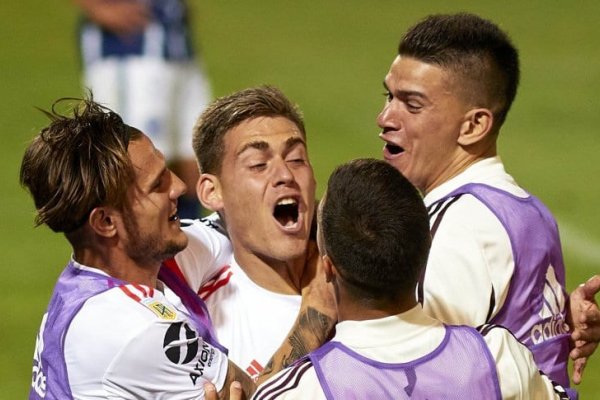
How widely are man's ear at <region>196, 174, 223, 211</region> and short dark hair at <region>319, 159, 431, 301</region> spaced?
1302mm

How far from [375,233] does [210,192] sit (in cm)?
151

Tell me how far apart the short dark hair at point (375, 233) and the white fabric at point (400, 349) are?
10 centimetres

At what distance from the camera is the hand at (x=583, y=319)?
17.5 ft

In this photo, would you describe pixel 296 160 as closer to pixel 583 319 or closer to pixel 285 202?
pixel 285 202

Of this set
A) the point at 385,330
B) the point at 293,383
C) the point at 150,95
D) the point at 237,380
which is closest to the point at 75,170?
the point at 237,380

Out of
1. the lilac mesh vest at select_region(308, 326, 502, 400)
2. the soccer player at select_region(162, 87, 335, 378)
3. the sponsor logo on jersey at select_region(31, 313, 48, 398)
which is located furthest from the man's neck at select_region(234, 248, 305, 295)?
the lilac mesh vest at select_region(308, 326, 502, 400)

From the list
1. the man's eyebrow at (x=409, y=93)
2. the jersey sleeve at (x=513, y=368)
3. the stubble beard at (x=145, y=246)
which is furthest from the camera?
the man's eyebrow at (x=409, y=93)

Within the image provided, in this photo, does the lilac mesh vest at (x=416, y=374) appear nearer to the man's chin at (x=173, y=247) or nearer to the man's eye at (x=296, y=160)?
the man's chin at (x=173, y=247)

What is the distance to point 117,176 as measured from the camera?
4.89 m

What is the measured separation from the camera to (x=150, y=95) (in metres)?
11.1

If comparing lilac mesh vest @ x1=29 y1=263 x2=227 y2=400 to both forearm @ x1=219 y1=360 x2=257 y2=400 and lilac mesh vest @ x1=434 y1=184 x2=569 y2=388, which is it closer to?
forearm @ x1=219 y1=360 x2=257 y2=400

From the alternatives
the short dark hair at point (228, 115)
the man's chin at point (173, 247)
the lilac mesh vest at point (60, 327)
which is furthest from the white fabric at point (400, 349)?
the short dark hair at point (228, 115)

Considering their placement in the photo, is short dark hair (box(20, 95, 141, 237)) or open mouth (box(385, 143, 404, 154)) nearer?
short dark hair (box(20, 95, 141, 237))

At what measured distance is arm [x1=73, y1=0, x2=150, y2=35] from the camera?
1073cm
